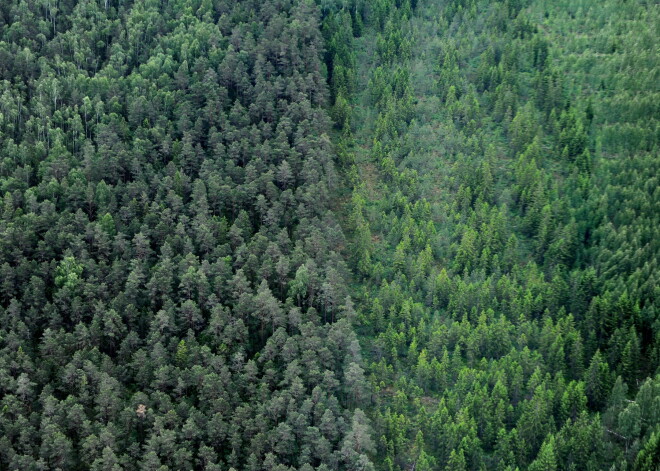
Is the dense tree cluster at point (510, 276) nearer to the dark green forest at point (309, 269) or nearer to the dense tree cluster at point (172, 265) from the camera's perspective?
the dark green forest at point (309, 269)

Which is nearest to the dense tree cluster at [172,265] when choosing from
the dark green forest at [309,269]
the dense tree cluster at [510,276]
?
the dark green forest at [309,269]

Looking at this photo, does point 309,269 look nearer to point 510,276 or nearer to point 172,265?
point 172,265

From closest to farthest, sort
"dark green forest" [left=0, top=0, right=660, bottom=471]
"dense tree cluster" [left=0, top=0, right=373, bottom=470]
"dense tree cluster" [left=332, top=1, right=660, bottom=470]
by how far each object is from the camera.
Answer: "dense tree cluster" [left=0, top=0, right=373, bottom=470] → "dark green forest" [left=0, top=0, right=660, bottom=471] → "dense tree cluster" [left=332, top=1, right=660, bottom=470]

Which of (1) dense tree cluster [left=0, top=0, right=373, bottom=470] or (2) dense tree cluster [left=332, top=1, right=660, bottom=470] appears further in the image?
(2) dense tree cluster [left=332, top=1, right=660, bottom=470]

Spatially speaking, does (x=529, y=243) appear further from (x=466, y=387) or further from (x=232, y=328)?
(x=232, y=328)

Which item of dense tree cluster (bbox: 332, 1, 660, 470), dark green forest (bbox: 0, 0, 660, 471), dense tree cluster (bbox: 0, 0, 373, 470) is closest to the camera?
dense tree cluster (bbox: 0, 0, 373, 470)

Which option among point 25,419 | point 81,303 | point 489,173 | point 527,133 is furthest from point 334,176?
point 25,419

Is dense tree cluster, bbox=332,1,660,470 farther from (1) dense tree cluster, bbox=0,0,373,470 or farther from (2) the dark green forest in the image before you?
(1) dense tree cluster, bbox=0,0,373,470

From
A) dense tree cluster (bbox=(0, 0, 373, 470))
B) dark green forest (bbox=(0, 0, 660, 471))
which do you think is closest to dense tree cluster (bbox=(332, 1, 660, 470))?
dark green forest (bbox=(0, 0, 660, 471))
